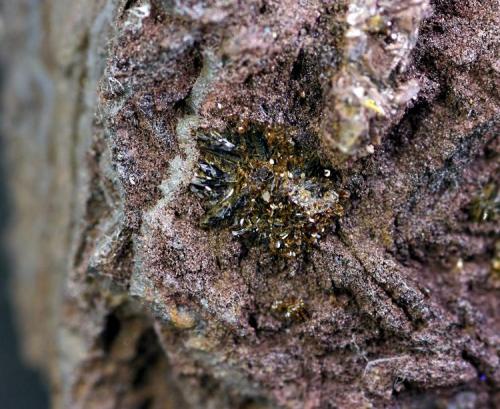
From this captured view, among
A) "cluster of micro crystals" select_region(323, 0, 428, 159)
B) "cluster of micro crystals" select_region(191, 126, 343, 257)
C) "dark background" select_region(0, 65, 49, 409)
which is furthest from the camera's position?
"dark background" select_region(0, 65, 49, 409)

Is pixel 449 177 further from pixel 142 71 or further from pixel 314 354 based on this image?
pixel 142 71

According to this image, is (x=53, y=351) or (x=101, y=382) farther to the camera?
(x=53, y=351)

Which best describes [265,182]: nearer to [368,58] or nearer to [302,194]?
[302,194]

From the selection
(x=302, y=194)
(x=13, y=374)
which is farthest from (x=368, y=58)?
(x=13, y=374)

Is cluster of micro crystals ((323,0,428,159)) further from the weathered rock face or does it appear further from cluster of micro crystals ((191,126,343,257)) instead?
cluster of micro crystals ((191,126,343,257))

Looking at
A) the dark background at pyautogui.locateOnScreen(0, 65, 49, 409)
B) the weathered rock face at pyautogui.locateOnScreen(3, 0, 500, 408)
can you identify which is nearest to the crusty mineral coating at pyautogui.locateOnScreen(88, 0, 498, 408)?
the weathered rock face at pyautogui.locateOnScreen(3, 0, 500, 408)

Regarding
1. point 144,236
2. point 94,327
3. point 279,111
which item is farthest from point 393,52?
point 94,327

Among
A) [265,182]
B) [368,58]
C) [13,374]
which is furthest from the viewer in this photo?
[13,374]

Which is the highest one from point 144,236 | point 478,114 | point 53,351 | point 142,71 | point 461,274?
point 478,114
